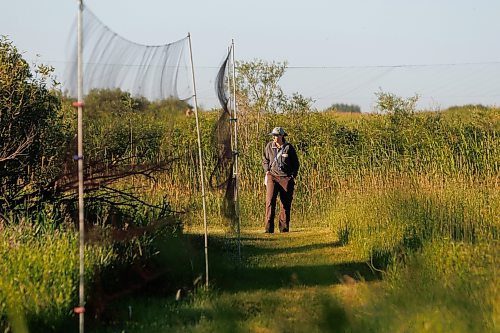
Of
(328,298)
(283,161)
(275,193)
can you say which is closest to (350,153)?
(275,193)

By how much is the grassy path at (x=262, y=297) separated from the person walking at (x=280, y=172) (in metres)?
2.13

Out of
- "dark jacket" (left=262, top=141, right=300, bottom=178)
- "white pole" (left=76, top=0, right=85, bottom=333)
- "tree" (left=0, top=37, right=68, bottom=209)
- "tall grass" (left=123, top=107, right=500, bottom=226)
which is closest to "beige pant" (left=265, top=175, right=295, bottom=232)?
"dark jacket" (left=262, top=141, right=300, bottom=178)

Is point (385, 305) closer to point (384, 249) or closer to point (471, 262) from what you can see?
point (471, 262)

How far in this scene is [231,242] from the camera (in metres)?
13.4

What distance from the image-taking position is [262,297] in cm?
887

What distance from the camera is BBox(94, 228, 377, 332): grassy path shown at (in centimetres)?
542

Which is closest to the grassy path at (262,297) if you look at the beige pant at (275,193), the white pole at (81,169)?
the white pole at (81,169)

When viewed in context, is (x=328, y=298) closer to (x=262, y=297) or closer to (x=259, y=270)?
(x=262, y=297)

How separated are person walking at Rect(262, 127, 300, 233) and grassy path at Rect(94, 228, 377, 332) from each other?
2128 millimetres

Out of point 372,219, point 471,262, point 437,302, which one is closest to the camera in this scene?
point 437,302

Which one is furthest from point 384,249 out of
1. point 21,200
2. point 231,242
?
point 21,200

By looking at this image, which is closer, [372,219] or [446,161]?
[372,219]

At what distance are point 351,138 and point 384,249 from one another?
10552mm

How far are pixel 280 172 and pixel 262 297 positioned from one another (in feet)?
22.2
